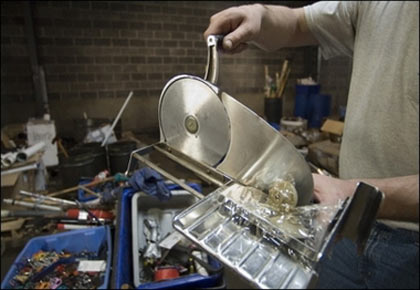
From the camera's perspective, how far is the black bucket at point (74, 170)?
162 cm

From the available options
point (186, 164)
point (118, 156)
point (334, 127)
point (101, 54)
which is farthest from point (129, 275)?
point (101, 54)

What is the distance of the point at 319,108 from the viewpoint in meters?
2.64

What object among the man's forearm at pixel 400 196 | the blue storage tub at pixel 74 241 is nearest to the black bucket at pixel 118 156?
the blue storage tub at pixel 74 241

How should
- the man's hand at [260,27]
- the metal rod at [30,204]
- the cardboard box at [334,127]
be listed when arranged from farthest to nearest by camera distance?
the cardboard box at [334,127] → the metal rod at [30,204] → the man's hand at [260,27]

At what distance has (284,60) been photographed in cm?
312

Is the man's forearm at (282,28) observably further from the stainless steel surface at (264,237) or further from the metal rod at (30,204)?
the metal rod at (30,204)

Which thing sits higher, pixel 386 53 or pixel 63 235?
pixel 386 53

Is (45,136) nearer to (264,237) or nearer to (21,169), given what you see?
(21,169)

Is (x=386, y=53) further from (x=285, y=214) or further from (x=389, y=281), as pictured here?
(x=389, y=281)

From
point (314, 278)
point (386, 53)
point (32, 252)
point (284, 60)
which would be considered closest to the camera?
point (314, 278)

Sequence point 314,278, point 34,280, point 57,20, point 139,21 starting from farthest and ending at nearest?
1. point 139,21
2. point 57,20
3. point 34,280
4. point 314,278

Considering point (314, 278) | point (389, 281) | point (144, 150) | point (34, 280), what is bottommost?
point (34, 280)

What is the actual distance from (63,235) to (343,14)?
1.14 meters

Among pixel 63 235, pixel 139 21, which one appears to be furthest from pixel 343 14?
pixel 139 21
